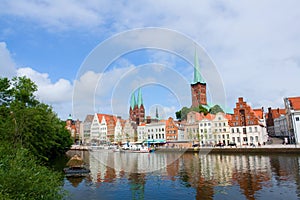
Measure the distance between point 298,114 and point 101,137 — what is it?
307 ft

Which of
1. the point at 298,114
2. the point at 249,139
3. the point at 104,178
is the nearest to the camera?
the point at 104,178

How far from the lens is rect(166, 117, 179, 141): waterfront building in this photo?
326 ft

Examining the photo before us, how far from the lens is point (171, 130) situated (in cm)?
10056

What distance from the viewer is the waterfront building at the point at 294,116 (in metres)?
68.1

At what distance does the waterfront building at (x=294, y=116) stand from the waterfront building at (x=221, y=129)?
1858 centimetres

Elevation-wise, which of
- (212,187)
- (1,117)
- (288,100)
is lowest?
(212,187)

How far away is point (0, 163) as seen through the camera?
13617mm

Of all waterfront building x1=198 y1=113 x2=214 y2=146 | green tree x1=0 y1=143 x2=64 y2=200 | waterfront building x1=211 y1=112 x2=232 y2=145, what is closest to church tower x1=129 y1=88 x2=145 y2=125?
waterfront building x1=198 y1=113 x2=214 y2=146

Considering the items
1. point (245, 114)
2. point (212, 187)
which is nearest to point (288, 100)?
point (245, 114)

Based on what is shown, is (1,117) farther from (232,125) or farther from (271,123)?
(271,123)

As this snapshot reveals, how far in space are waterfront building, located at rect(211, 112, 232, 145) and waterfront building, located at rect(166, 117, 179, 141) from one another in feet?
52.7

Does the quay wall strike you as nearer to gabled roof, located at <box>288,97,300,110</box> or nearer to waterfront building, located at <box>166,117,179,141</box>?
gabled roof, located at <box>288,97,300,110</box>

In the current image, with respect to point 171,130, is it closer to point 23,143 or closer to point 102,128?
point 102,128

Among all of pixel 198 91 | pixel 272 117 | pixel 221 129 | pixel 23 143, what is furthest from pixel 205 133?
pixel 23 143
